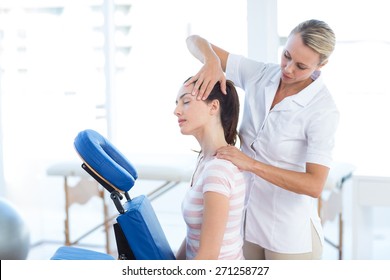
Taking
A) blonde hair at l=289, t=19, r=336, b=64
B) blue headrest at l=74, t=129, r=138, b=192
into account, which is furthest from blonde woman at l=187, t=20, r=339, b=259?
blue headrest at l=74, t=129, r=138, b=192

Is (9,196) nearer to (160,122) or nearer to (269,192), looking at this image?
(160,122)

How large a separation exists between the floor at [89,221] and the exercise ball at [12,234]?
66cm

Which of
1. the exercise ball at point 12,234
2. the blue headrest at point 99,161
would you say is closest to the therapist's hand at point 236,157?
the blue headrest at point 99,161

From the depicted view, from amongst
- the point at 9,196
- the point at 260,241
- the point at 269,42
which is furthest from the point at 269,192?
the point at 9,196

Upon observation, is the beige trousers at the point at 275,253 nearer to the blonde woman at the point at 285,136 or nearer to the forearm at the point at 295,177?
the blonde woman at the point at 285,136

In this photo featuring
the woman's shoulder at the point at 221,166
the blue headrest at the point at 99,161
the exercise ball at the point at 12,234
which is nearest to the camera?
the blue headrest at the point at 99,161

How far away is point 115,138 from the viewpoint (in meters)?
4.06

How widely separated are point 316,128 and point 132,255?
65cm

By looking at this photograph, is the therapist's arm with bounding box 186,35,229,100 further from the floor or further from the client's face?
the floor

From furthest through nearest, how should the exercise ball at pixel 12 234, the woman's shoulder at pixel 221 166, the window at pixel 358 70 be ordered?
the window at pixel 358 70 → the exercise ball at pixel 12 234 → the woman's shoulder at pixel 221 166

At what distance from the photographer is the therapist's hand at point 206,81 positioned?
5.42ft

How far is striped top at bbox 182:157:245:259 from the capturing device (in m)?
1.52

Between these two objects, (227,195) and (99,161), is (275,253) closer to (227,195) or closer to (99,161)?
(227,195)

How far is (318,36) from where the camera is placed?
1.62m
